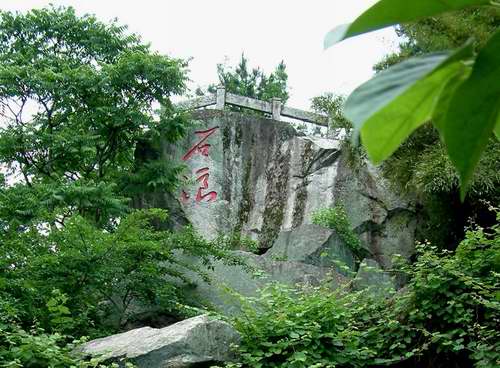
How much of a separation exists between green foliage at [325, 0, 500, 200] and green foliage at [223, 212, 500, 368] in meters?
3.78

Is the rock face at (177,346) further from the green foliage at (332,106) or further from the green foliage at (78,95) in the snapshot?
the green foliage at (332,106)

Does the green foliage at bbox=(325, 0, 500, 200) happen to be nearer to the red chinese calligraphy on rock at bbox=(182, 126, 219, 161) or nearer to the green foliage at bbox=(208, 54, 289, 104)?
the red chinese calligraphy on rock at bbox=(182, 126, 219, 161)

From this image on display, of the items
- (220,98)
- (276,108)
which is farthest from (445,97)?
(276,108)

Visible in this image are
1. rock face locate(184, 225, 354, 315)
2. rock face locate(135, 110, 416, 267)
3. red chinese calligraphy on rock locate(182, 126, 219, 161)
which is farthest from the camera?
red chinese calligraphy on rock locate(182, 126, 219, 161)

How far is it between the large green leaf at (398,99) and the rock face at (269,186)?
883cm

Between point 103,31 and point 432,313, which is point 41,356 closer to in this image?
point 432,313

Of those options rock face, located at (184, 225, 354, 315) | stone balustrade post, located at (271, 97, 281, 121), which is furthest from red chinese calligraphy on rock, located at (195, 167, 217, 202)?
rock face, located at (184, 225, 354, 315)

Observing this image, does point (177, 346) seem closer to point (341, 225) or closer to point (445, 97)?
point (445, 97)

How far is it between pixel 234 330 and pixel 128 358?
66cm

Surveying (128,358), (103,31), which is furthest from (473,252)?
(103,31)

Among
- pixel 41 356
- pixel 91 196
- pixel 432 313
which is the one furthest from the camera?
pixel 91 196

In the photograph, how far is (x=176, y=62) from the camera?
888 centimetres

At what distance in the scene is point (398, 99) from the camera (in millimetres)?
274

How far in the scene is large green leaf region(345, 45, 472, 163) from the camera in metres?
0.25
